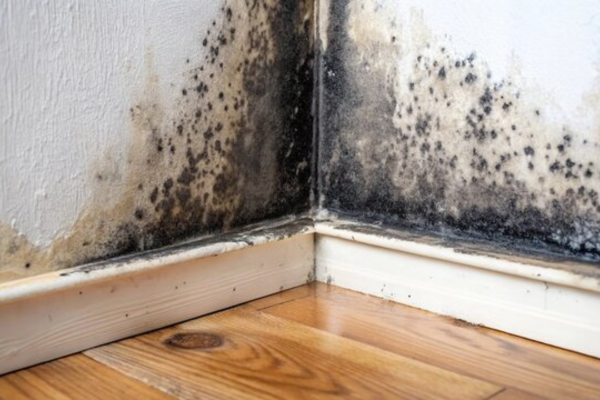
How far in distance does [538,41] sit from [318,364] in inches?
21.1

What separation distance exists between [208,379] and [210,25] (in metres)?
0.54

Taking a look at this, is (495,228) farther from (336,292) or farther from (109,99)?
(109,99)

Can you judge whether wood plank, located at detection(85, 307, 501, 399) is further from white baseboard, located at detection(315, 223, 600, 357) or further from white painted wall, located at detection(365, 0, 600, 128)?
white painted wall, located at detection(365, 0, 600, 128)

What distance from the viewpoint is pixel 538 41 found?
0.99m

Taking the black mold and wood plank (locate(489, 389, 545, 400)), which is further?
the black mold

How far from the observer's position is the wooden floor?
0.86 m

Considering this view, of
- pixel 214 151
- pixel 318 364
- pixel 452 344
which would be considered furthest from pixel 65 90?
pixel 452 344

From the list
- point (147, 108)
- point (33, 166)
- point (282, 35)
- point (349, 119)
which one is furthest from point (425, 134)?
point (33, 166)

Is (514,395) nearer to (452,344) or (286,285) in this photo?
(452,344)

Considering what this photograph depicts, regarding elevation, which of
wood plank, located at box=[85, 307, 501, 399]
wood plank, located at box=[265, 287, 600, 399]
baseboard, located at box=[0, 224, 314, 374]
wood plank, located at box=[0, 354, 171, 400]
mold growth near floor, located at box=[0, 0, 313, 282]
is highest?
mold growth near floor, located at box=[0, 0, 313, 282]

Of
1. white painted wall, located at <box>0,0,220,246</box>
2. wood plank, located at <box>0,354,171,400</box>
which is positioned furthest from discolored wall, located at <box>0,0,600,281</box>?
wood plank, located at <box>0,354,171,400</box>

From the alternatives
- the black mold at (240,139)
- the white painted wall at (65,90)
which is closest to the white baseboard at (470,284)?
the black mold at (240,139)

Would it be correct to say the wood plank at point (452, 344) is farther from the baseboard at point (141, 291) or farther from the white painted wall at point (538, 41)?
the white painted wall at point (538, 41)

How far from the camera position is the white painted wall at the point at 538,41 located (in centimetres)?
94
